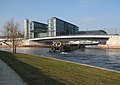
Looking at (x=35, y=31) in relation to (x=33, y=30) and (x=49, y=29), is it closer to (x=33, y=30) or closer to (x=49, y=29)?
(x=33, y=30)

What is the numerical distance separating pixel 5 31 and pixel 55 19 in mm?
121456

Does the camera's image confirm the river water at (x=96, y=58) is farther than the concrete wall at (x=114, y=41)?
No

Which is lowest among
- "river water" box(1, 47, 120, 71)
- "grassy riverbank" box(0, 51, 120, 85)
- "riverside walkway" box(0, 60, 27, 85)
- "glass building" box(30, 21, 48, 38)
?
"river water" box(1, 47, 120, 71)

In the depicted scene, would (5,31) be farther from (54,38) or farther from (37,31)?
(37,31)

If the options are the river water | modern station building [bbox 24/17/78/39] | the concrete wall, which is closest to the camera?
the river water

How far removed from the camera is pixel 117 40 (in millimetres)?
119750

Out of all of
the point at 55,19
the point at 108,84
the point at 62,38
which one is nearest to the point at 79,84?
the point at 108,84

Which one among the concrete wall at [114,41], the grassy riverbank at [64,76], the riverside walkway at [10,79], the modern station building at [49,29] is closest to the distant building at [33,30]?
the modern station building at [49,29]

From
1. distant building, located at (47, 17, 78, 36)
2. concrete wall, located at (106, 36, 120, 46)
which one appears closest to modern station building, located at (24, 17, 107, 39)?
distant building, located at (47, 17, 78, 36)

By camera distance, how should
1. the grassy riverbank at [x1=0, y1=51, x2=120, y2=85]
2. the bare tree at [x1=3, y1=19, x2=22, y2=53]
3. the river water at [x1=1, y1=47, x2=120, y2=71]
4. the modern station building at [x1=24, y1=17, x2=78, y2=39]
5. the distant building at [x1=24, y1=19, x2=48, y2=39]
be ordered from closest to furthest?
1. the grassy riverbank at [x1=0, y1=51, x2=120, y2=85]
2. the river water at [x1=1, y1=47, x2=120, y2=71]
3. the bare tree at [x1=3, y1=19, x2=22, y2=53]
4. the modern station building at [x1=24, y1=17, x2=78, y2=39]
5. the distant building at [x1=24, y1=19, x2=48, y2=39]

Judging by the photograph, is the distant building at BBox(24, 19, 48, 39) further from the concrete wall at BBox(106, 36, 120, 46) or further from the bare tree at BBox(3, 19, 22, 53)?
the bare tree at BBox(3, 19, 22, 53)

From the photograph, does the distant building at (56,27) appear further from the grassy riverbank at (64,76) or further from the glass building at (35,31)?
the grassy riverbank at (64,76)

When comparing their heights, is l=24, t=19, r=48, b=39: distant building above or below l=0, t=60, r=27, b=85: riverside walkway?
above

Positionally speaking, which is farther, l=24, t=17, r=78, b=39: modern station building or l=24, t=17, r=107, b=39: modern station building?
l=24, t=17, r=78, b=39: modern station building
